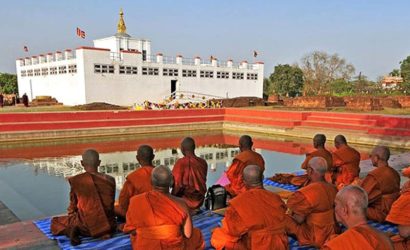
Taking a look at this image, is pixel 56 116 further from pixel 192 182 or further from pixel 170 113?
pixel 192 182

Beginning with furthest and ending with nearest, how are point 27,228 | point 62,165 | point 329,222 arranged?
point 62,165, point 27,228, point 329,222

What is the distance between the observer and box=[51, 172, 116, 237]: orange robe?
14.1ft

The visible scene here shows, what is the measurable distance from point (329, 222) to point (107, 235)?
2587 mm

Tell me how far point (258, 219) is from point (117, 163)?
34.0 ft

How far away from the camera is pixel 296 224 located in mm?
4043

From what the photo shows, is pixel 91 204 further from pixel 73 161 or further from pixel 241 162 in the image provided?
pixel 73 161

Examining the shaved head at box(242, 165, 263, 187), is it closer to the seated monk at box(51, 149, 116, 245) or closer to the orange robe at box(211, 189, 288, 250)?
the orange robe at box(211, 189, 288, 250)

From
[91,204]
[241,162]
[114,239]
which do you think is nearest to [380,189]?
[241,162]

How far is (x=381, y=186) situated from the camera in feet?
15.4

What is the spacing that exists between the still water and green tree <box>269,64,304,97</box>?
2820 cm

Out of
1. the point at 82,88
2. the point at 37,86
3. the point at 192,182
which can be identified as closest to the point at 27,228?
the point at 192,182

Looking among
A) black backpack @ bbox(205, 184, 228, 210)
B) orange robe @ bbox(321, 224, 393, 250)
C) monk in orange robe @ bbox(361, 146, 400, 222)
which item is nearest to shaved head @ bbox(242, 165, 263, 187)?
orange robe @ bbox(321, 224, 393, 250)

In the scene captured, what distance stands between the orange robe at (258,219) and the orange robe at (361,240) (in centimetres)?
98

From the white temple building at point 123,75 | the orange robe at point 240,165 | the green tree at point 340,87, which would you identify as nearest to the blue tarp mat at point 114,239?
the orange robe at point 240,165
